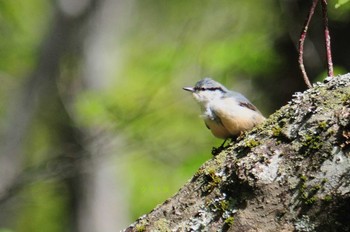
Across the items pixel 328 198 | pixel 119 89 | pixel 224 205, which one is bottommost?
pixel 328 198

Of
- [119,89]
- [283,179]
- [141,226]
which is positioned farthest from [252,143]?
[119,89]

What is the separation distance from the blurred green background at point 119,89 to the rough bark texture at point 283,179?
116 inches

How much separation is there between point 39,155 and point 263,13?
6951 millimetres

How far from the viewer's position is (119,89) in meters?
8.27

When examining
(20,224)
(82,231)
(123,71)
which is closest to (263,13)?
(123,71)

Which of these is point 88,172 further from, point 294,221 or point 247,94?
point 294,221

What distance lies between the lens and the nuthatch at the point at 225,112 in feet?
12.4

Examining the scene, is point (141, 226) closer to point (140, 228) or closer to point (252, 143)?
point (140, 228)

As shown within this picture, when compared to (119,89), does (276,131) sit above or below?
below

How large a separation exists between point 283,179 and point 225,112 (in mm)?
2046

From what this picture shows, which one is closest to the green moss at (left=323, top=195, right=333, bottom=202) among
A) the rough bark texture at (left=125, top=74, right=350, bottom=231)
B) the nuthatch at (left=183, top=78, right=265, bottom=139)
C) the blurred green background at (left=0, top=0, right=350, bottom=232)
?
the rough bark texture at (left=125, top=74, right=350, bottom=231)

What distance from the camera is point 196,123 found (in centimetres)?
1105

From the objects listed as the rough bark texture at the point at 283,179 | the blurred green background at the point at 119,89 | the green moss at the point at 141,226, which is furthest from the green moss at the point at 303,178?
the blurred green background at the point at 119,89

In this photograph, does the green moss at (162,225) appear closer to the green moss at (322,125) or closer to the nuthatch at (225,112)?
the green moss at (322,125)
